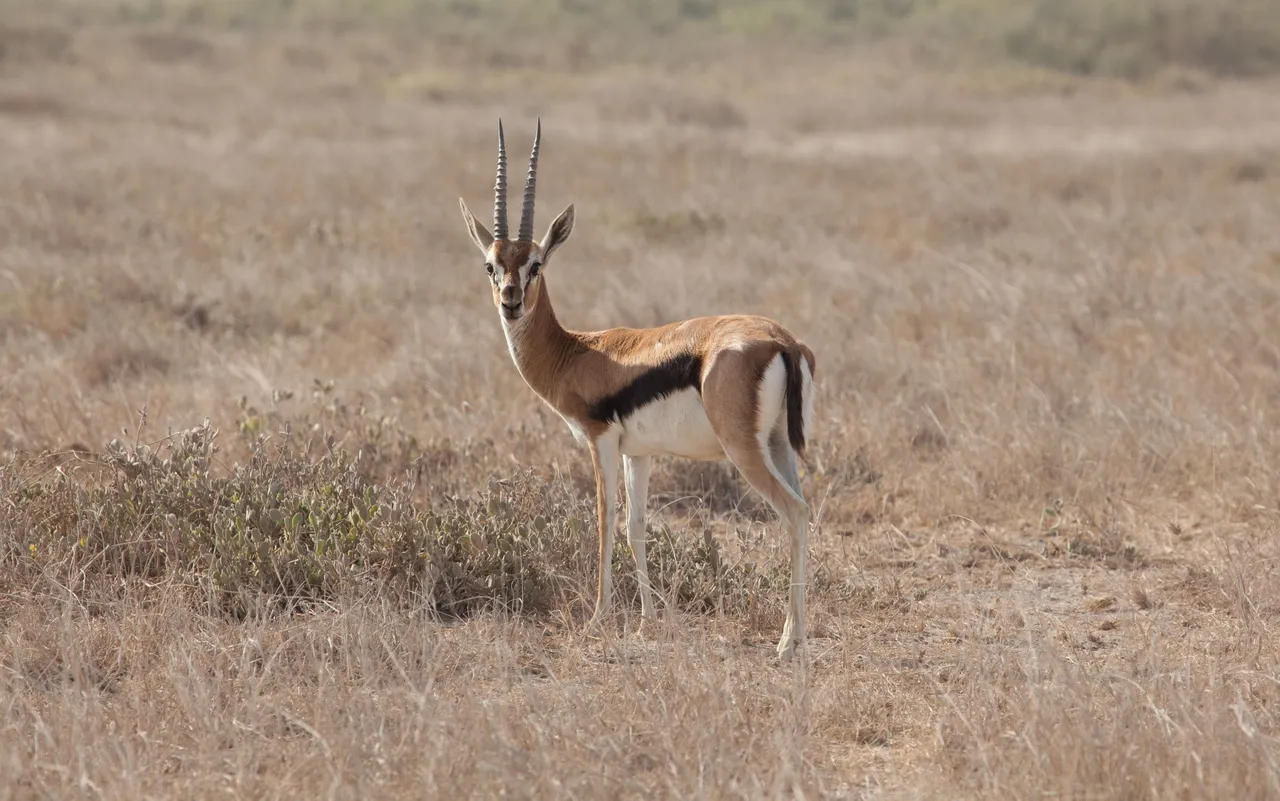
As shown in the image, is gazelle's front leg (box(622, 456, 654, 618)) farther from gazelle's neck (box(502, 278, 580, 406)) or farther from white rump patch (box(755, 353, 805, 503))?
white rump patch (box(755, 353, 805, 503))

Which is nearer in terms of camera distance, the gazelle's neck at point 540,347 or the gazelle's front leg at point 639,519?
the gazelle's front leg at point 639,519

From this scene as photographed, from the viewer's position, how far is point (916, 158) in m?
19.6

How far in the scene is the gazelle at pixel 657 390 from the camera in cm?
482

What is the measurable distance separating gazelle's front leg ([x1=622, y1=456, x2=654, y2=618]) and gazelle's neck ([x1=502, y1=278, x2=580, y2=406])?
44 centimetres

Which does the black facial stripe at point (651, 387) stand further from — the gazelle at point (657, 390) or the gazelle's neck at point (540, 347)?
the gazelle's neck at point (540, 347)

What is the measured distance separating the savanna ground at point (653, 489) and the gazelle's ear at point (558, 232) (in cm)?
114

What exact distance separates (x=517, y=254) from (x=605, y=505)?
1.02 m

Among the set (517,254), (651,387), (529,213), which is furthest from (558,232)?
(651,387)

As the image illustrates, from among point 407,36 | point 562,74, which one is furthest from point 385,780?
point 407,36

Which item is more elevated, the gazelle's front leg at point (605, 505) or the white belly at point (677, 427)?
the white belly at point (677, 427)

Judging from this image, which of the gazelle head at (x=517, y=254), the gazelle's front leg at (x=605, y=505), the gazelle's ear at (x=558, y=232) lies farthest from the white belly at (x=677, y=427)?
the gazelle's ear at (x=558, y=232)

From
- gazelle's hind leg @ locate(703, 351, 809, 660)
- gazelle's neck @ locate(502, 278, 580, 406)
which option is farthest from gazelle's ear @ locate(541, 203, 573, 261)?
gazelle's hind leg @ locate(703, 351, 809, 660)

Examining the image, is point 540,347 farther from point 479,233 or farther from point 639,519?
point 639,519

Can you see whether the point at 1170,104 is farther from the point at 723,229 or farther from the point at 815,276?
the point at 815,276
